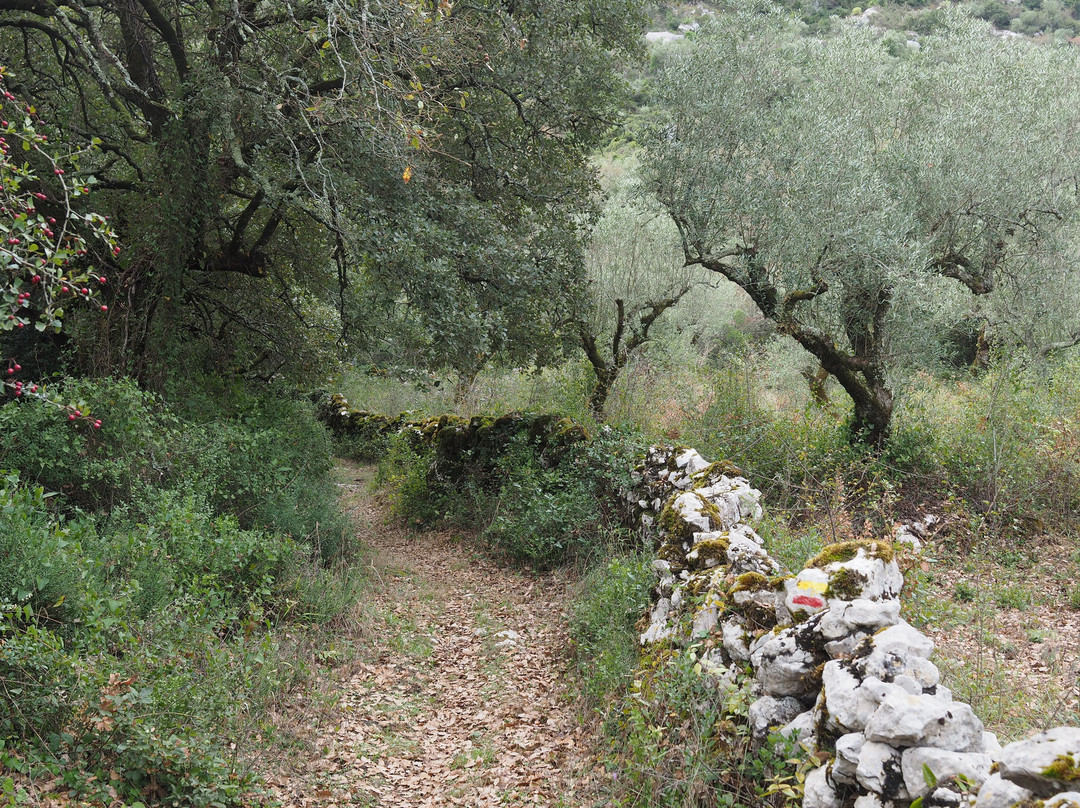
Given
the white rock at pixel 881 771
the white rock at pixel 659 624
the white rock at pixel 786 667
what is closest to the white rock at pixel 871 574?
the white rock at pixel 786 667

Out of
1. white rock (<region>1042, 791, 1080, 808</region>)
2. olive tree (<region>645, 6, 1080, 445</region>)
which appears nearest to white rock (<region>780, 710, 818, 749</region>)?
white rock (<region>1042, 791, 1080, 808</region>)

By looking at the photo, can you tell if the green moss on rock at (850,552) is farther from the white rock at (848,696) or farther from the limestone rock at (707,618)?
the white rock at (848,696)

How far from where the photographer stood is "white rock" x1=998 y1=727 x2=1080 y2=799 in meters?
2.09

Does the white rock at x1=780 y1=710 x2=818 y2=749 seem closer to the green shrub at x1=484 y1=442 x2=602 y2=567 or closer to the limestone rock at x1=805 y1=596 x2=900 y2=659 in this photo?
the limestone rock at x1=805 y1=596 x2=900 y2=659

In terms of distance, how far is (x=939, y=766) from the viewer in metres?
2.51

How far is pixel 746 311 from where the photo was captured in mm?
23453

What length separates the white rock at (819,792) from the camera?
2.78 m

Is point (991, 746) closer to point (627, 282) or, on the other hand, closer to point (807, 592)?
point (807, 592)

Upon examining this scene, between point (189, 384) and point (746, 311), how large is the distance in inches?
737

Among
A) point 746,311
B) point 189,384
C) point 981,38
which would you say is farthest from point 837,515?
point 746,311

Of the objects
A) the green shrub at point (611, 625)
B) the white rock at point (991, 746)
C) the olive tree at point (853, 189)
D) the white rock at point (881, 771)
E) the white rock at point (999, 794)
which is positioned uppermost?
the olive tree at point (853, 189)

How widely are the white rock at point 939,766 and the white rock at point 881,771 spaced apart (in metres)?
0.03

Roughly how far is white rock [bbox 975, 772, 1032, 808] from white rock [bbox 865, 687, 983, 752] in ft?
1.16

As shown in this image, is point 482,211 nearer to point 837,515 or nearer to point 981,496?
point 837,515
